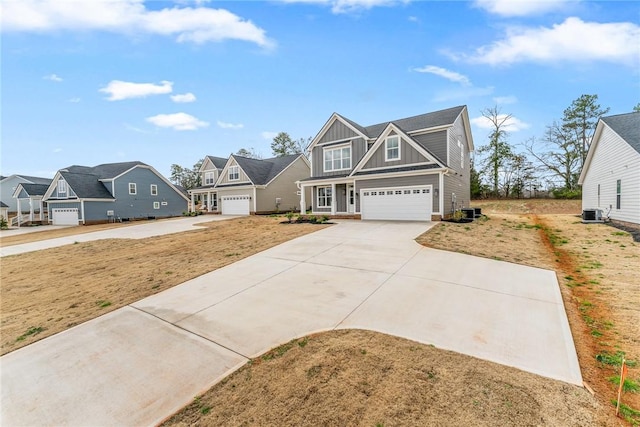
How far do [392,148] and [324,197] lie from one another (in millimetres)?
6634

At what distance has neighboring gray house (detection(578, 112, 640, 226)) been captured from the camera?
12.4m

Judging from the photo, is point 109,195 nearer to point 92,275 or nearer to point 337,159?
point 337,159

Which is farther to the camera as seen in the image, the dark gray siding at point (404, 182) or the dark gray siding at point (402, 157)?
the dark gray siding at point (402, 157)

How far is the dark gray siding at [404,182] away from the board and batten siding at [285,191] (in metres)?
10.8

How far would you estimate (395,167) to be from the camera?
16.3 meters

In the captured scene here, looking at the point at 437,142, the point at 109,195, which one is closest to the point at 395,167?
the point at 437,142

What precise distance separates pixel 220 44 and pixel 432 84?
13.1 m

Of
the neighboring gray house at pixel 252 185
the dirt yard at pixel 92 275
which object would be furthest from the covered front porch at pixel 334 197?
the dirt yard at pixel 92 275

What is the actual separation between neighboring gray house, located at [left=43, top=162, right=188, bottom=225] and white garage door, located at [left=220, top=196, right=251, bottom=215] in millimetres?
8578

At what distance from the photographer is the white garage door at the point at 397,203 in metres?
15.2

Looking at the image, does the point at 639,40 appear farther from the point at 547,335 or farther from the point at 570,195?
the point at 570,195

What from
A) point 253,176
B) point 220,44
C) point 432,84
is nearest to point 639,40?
point 432,84

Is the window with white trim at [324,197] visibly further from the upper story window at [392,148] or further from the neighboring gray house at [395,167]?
the upper story window at [392,148]

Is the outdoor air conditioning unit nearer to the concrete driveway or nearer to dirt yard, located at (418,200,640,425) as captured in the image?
dirt yard, located at (418,200,640,425)
